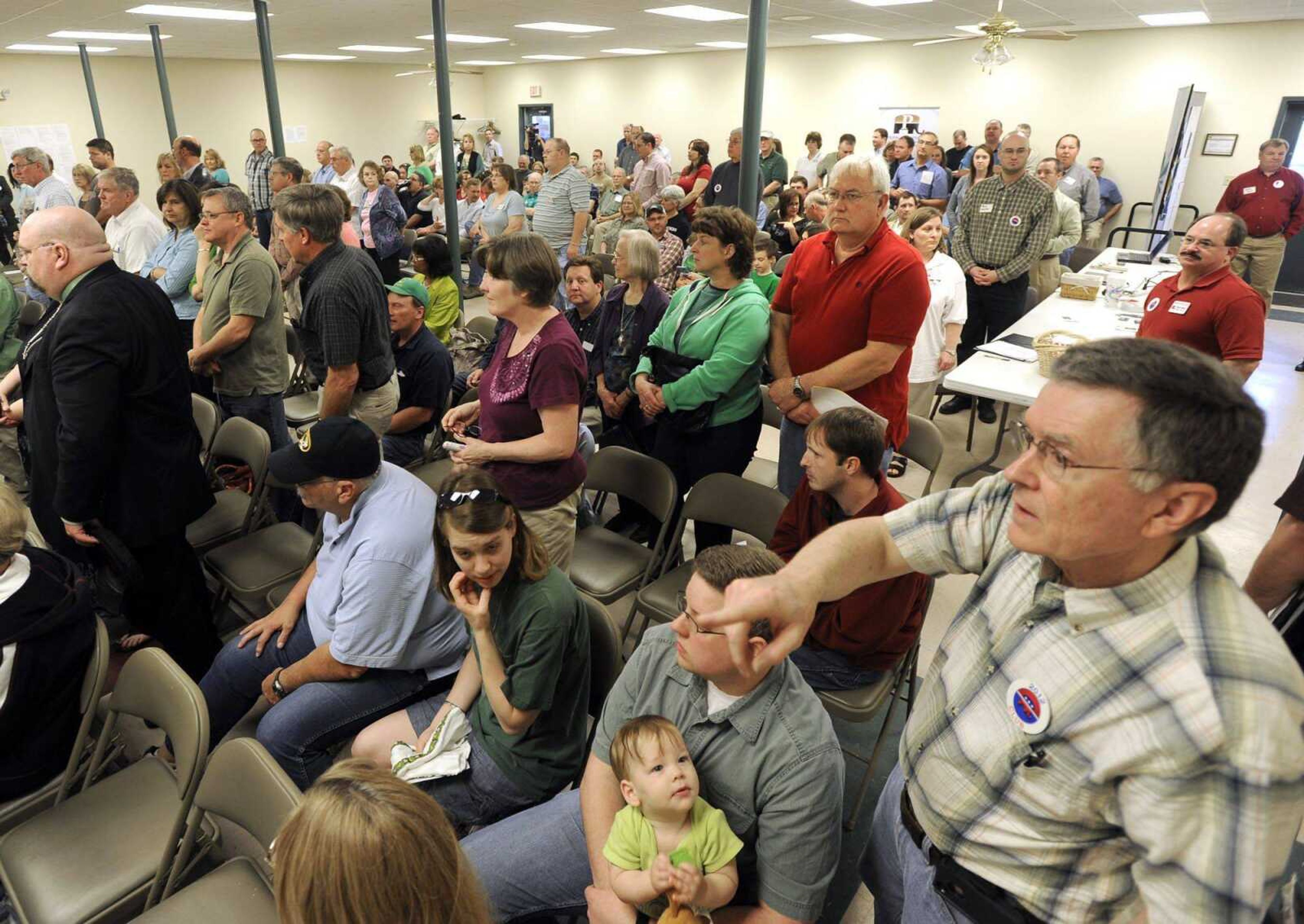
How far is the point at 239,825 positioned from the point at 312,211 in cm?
221

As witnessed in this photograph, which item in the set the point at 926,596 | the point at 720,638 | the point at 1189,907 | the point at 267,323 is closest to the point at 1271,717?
the point at 1189,907

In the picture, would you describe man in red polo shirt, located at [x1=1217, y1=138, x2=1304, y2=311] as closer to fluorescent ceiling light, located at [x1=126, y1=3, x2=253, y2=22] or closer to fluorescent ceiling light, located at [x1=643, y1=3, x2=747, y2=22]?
fluorescent ceiling light, located at [x1=643, y1=3, x2=747, y2=22]

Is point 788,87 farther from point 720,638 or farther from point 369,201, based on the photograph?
point 720,638

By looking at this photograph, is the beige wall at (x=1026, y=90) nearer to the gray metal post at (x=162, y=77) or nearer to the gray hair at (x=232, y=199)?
the gray metal post at (x=162, y=77)

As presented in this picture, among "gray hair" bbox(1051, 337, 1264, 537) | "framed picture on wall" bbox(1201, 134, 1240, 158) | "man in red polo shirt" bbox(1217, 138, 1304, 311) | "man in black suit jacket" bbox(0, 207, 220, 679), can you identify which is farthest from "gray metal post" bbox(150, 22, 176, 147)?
"framed picture on wall" bbox(1201, 134, 1240, 158)

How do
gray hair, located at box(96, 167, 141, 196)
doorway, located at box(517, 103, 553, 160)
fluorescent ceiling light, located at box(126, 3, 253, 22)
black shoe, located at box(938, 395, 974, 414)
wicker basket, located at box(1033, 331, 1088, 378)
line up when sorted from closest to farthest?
wicker basket, located at box(1033, 331, 1088, 378)
gray hair, located at box(96, 167, 141, 196)
black shoe, located at box(938, 395, 974, 414)
fluorescent ceiling light, located at box(126, 3, 253, 22)
doorway, located at box(517, 103, 553, 160)

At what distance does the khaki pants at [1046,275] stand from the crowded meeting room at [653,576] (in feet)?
0.10

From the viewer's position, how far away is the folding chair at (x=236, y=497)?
3.13m

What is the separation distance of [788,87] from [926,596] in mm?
12780

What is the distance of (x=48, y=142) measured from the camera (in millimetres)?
13469

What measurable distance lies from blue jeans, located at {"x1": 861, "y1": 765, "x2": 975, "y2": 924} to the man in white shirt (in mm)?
5128

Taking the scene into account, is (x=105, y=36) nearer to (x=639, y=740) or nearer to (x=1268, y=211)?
(x=639, y=740)

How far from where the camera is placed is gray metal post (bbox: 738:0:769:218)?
4500mm

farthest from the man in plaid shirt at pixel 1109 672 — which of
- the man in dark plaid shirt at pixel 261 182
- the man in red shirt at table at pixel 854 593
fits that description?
the man in dark plaid shirt at pixel 261 182
